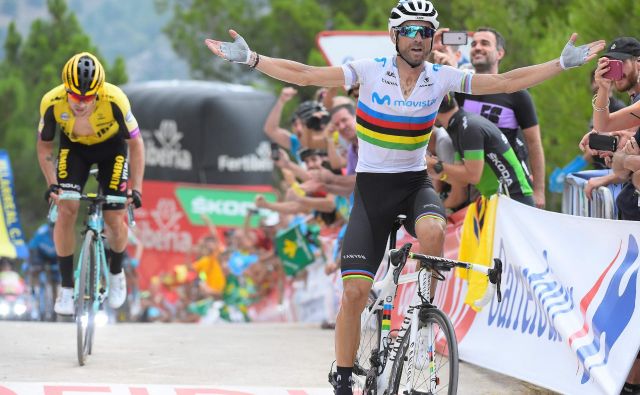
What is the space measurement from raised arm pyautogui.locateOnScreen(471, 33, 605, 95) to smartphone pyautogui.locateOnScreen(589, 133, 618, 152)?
3.16ft

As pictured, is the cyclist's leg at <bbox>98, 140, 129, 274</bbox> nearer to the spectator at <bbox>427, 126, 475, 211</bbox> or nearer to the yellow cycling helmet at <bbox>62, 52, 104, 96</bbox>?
the yellow cycling helmet at <bbox>62, 52, 104, 96</bbox>

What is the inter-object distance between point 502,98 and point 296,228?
20.1 ft

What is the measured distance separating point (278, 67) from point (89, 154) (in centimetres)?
340

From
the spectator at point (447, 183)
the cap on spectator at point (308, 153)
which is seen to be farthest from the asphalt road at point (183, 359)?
the cap on spectator at point (308, 153)

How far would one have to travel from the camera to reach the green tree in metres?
35.7

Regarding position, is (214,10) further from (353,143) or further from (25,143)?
(353,143)

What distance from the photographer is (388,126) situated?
7.22 meters

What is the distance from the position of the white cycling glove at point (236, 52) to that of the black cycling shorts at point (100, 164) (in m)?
3.34

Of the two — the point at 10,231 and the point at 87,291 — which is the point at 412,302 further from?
the point at 10,231

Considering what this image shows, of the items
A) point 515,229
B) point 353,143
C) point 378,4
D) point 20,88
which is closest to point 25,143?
point 20,88

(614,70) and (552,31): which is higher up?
(552,31)

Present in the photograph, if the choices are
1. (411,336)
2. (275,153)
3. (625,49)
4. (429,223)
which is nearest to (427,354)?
(411,336)

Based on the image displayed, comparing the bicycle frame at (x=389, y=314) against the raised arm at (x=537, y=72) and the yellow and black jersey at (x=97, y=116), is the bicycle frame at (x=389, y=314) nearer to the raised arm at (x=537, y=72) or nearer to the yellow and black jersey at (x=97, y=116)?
the raised arm at (x=537, y=72)

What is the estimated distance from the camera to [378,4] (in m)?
32.8
